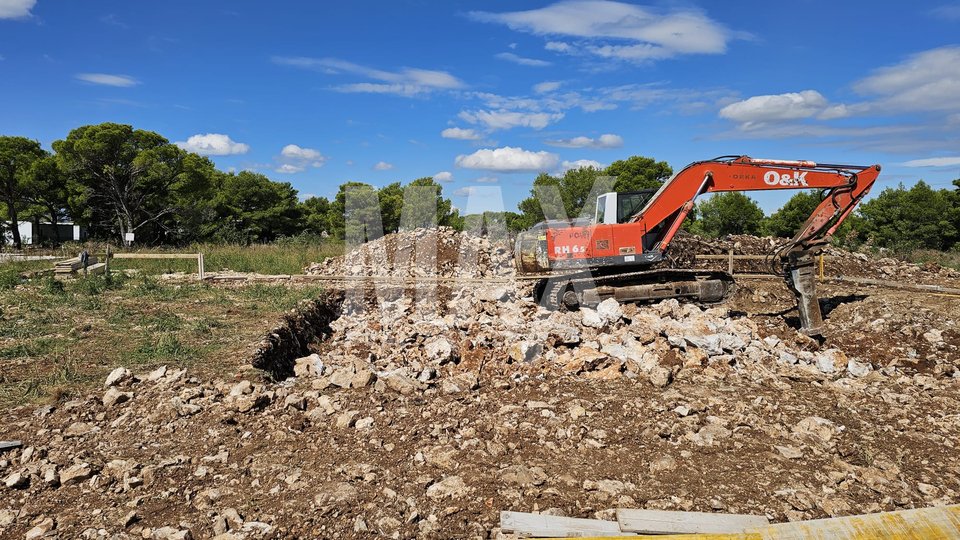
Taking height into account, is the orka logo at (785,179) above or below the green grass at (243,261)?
above

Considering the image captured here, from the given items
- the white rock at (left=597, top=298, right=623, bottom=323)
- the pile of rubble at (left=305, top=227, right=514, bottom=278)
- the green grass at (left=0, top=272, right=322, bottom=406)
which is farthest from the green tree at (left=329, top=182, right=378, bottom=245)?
the white rock at (left=597, top=298, right=623, bottom=323)

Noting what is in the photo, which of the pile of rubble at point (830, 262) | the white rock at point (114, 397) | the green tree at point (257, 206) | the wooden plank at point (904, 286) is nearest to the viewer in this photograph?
the white rock at point (114, 397)

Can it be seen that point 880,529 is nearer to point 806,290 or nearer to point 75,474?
point 75,474

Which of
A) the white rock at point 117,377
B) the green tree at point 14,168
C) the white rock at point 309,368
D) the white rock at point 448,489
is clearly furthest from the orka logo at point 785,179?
the green tree at point 14,168

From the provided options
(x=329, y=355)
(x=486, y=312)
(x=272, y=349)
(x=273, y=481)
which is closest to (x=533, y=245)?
(x=486, y=312)

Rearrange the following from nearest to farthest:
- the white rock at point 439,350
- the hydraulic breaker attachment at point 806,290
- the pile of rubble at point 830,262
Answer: the white rock at point 439,350 < the hydraulic breaker attachment at point 806,290 < the pile of rubble at point 830,262

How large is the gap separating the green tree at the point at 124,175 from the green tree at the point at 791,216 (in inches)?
1235

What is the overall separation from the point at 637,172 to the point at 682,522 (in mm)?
32486

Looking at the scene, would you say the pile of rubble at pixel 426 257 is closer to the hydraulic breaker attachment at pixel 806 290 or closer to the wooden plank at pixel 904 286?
the wooden plank at pixel 904 286

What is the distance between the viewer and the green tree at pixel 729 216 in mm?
36938

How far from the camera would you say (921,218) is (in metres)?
31.7

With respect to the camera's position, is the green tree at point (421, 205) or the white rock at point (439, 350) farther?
the green tree at point (421, 205)

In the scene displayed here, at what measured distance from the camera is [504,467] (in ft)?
17.2

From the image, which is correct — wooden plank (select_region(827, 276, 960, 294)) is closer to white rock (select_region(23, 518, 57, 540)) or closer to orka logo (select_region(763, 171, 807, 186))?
orka logo (select_region(763, 171, 807, 186))
